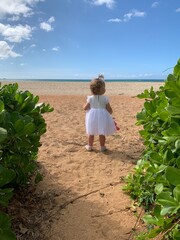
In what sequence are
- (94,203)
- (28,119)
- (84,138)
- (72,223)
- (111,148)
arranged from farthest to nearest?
(84,138) → (111,148) → (94,203) → (72,223) → (28,119)

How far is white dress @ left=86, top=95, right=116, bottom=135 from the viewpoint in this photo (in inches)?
213

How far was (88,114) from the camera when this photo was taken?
556 centimetres

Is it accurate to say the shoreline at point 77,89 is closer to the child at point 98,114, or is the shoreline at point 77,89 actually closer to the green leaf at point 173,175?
the child at point 98,114

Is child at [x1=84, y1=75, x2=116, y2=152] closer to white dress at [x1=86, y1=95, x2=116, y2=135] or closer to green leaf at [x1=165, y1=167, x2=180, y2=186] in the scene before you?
white dress at [x1=86, y1=95, x2=116, y2=135]

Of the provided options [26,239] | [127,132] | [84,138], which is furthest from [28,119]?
[127,132]

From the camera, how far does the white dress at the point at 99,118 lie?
5.40 m

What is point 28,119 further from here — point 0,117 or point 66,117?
point 66,117

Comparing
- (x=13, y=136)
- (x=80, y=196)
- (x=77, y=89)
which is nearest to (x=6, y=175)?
(x=13, y=136)

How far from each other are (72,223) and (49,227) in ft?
0.69

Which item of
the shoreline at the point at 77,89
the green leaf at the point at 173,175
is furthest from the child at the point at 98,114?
the shoreline at the point at 77,89

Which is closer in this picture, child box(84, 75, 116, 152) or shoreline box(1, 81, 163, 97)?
child box(84, 75, 116, 152)

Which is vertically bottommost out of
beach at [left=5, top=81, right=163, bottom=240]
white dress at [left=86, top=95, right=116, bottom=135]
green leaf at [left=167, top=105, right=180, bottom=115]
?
beach at [left=5, top=81, right=163, bottom=240]

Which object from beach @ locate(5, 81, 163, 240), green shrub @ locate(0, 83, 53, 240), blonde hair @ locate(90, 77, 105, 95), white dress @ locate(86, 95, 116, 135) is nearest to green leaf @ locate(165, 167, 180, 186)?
green shrub @ locate(0, 83, 53, 240)

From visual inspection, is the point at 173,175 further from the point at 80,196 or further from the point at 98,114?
the point at 98,114
